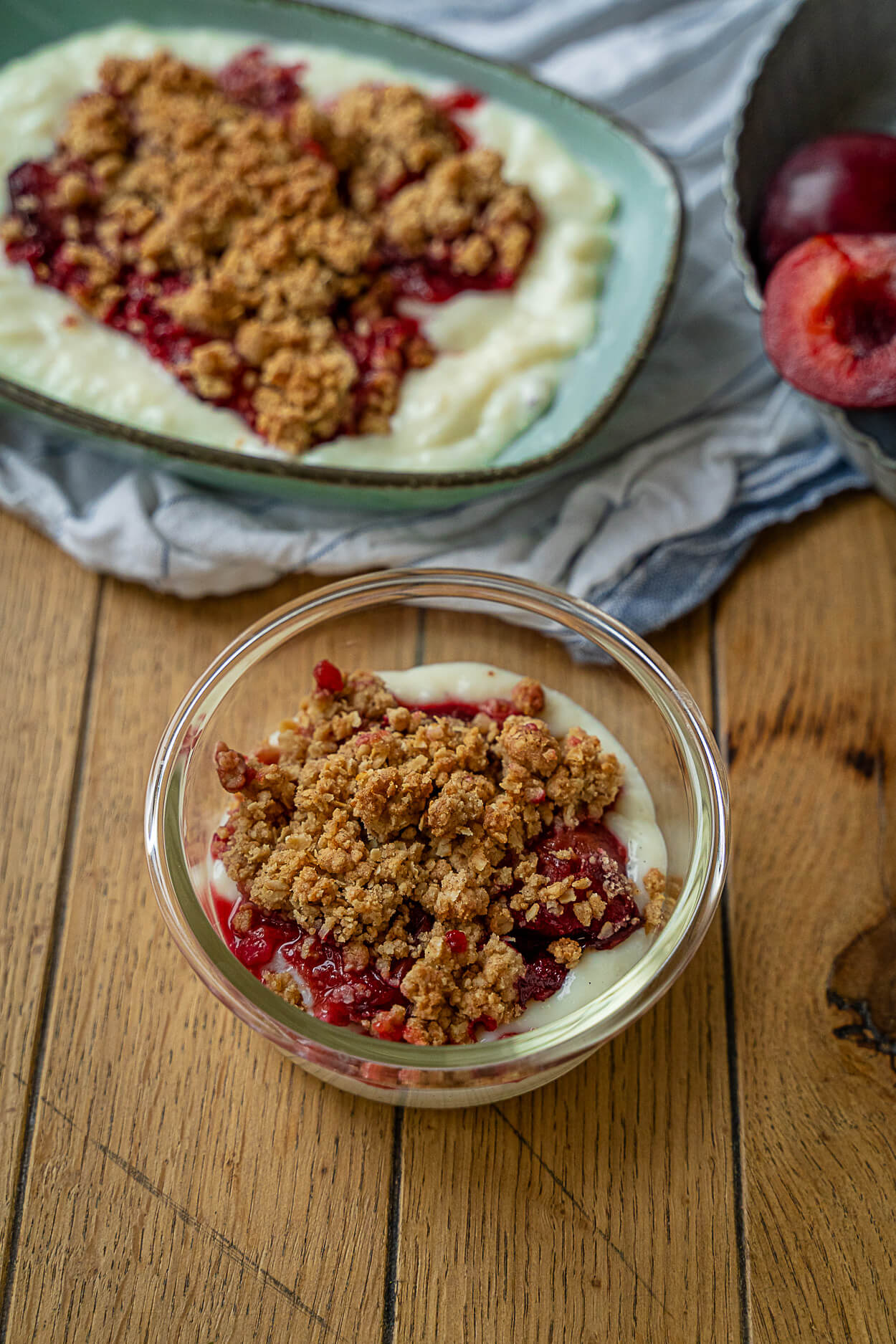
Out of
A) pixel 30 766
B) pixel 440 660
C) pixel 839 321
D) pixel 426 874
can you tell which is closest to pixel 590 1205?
pixel 426 874

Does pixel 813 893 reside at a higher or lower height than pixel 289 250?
lower

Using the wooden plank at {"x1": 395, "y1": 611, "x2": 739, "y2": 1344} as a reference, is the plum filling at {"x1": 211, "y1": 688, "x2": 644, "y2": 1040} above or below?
above

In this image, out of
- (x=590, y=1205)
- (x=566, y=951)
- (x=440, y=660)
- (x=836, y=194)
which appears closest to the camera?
(x=566, y=951)

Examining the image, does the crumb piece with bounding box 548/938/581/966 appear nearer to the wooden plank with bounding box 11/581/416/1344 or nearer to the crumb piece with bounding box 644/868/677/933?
the crumb piece with bounding box 644/868/677/933

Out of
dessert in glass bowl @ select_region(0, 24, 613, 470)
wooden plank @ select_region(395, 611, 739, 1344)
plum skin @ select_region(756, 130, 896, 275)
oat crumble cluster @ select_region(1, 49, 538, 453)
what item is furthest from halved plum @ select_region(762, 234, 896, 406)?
wooden plank @ select_region(395, 611, 739, 1344)

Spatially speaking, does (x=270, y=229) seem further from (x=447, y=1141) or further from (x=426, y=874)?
(x=447, y=1141)

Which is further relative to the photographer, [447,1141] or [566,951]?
[447,1141]

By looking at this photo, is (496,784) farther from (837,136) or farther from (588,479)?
(837,136)
